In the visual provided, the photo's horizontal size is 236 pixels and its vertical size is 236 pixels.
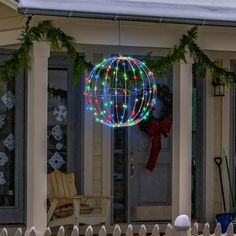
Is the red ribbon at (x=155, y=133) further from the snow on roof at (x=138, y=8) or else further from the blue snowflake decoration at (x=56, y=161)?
the snow on roof at (x=138, y=8)

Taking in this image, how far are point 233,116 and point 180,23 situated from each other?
3123 millimetres

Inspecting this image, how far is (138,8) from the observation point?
6094mm

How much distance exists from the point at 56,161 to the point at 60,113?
0.69m

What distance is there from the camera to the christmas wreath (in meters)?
8.76

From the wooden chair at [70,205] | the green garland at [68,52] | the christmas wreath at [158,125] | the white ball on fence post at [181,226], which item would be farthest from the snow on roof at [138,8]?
the wooden chair at [70,205]

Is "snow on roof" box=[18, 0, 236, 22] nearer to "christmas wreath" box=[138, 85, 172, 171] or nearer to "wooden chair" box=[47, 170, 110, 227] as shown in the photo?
"christmas wreath" box=[138, 85, 172, 171]

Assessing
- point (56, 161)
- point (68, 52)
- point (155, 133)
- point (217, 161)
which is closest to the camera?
point (68, 52)

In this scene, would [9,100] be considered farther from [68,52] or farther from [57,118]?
[68,52]

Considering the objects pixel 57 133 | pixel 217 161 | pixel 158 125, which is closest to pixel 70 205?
pixel 57 133

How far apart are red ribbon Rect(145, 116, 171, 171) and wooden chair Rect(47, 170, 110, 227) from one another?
1.02 metres

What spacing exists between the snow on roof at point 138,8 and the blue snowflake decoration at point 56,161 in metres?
3.10

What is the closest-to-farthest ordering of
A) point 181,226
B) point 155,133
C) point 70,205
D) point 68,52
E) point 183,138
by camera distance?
point 181,226, point 68,52, point 183,138, point 70,205, point 155,133

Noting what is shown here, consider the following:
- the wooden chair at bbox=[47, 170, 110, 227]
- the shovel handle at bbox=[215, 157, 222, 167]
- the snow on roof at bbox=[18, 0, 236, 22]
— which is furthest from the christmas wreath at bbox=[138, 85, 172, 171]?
the snow on roof at bbox=[18, 0, 236, 22]

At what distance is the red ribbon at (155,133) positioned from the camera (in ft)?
28.7
